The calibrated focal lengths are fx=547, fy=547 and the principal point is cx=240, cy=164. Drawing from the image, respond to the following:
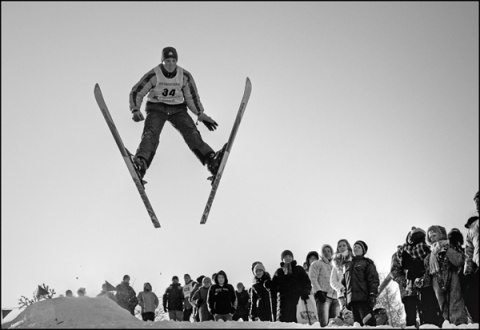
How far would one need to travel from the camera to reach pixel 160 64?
25.6ft

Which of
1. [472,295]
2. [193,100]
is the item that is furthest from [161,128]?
[472,295]

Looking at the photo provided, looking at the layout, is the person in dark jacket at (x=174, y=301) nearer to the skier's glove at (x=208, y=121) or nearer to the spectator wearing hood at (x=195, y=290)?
the spectator wearing hood at (x=195, y=290)

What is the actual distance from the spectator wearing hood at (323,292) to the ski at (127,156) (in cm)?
236

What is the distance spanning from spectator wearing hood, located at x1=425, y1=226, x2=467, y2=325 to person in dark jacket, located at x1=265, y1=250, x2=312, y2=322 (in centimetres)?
169

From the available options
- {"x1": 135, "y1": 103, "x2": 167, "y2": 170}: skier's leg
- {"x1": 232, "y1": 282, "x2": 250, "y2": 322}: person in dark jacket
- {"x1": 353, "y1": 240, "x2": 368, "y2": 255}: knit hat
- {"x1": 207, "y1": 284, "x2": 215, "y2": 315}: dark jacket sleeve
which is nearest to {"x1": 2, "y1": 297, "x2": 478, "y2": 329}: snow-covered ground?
{"x1": 353, "y1": 240, "x2": 368, "y2": 255}: knit hat

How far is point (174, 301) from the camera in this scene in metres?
10.7

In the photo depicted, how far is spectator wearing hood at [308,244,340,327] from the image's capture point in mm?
7223

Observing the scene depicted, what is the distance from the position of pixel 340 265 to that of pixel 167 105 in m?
3.27

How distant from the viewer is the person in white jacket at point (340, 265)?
22.9 ft

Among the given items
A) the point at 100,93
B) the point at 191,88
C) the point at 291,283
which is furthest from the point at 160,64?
the point at 291,283

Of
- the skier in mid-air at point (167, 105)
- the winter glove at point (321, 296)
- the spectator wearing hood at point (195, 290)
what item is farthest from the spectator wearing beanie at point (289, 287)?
the spectator wearing hood at point (195, 290)

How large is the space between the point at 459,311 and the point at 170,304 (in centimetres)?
635

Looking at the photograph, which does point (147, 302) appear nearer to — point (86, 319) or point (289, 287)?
point (289, 287)

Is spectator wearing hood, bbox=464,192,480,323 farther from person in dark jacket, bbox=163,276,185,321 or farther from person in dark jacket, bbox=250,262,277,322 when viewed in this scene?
person in dark jacket, bbox=163,276,185,321
